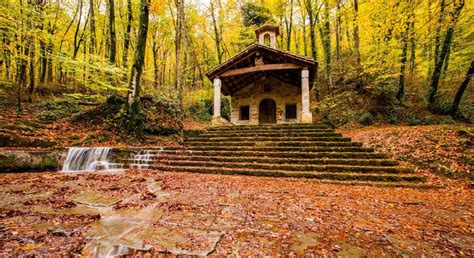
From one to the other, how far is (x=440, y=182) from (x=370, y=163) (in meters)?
1.53

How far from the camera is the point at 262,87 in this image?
15328 mm

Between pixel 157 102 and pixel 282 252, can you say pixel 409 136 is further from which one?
pixel 157 102

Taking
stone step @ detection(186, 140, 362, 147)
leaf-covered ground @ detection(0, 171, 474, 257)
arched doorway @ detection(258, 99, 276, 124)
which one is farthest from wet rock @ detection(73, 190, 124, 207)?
arched doorway @ detection(258, 99, 276, 124)

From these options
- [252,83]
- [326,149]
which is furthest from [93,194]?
[252,83]

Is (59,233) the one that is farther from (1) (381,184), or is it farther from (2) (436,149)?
(2) (436,149)

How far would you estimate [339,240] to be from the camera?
2.20 m

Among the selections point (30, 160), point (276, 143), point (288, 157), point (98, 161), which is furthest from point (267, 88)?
point (30, 160)

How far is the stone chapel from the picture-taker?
12570mm

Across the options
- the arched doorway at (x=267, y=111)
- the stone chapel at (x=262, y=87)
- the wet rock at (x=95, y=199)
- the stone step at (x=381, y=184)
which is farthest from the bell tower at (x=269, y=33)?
A: the wet rock at (x=95, y=199)

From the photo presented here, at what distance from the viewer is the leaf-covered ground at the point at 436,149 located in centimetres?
549

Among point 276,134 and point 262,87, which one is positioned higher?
point 262,87

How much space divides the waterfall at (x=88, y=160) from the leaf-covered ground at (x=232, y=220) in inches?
92.9

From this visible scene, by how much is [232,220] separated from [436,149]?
728 centimetres

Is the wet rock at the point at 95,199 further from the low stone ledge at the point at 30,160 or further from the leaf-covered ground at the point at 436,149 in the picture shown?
the leaf-covered ground at the point at 436,149
